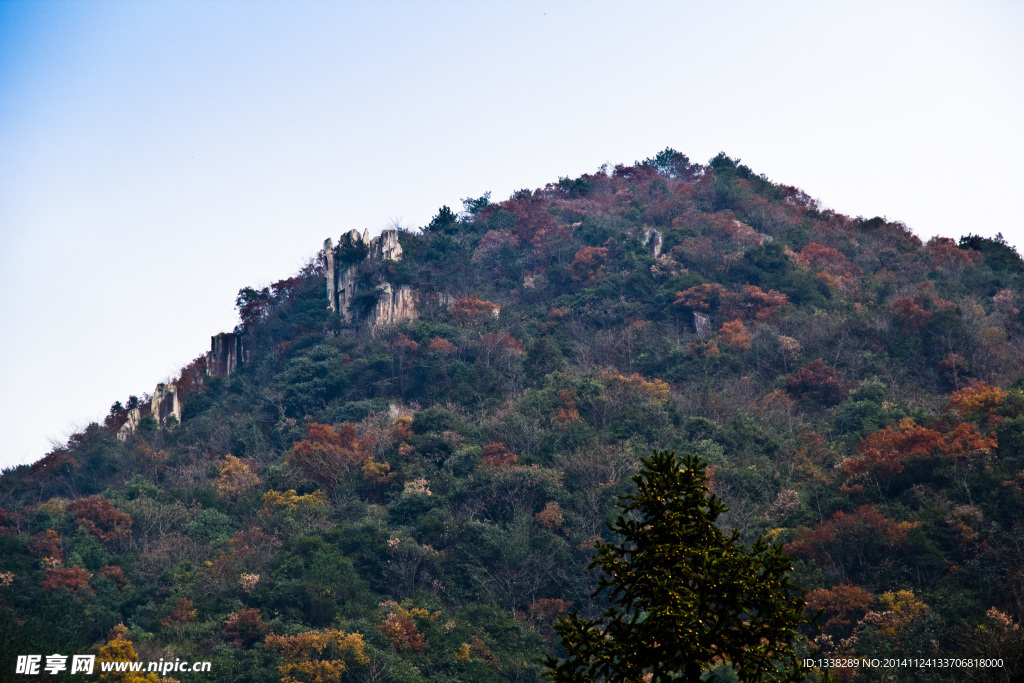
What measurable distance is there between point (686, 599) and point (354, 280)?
42.5 meters

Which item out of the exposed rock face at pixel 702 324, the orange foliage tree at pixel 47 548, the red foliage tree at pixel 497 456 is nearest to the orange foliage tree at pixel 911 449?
the red foliage tree at pixel 497 456

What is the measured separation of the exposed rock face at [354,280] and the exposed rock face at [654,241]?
1230 cm

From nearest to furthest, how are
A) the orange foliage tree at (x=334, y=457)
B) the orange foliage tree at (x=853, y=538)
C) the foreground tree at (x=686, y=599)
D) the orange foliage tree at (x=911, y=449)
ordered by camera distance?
the foreground tree at (x=686, y=599) → the orange foliage tree at (x=853, y=538) → the orange foliage tree at (x=911, y=449) → the orange foliage tree at (x=334, y=457)

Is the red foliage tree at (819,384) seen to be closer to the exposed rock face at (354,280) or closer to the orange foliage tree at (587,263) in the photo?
the orange foliage tree at (587,263)

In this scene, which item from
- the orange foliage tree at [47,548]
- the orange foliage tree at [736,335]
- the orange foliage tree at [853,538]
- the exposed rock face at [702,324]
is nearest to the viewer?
the orange foliage tree at [853,538]

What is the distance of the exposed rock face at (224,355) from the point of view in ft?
158

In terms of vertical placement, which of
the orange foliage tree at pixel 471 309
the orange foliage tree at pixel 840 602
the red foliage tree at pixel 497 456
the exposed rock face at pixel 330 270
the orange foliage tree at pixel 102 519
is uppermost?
the exposed rock face at pixel 330 270

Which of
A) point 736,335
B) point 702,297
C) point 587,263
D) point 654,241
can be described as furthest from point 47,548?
point 654,241

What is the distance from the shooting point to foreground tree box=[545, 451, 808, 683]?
775cm

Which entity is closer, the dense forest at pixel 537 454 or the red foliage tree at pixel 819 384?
the dense forest at pixel 537 454

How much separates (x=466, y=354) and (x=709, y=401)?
438 inches

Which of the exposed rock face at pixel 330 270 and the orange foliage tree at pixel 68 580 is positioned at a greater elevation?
the exposed rock face at pixel 330 270

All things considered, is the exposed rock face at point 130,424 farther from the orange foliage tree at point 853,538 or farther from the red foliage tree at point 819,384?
the orange foliage tree at point 853,538

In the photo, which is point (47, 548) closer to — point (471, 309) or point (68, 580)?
point (68, 580)
